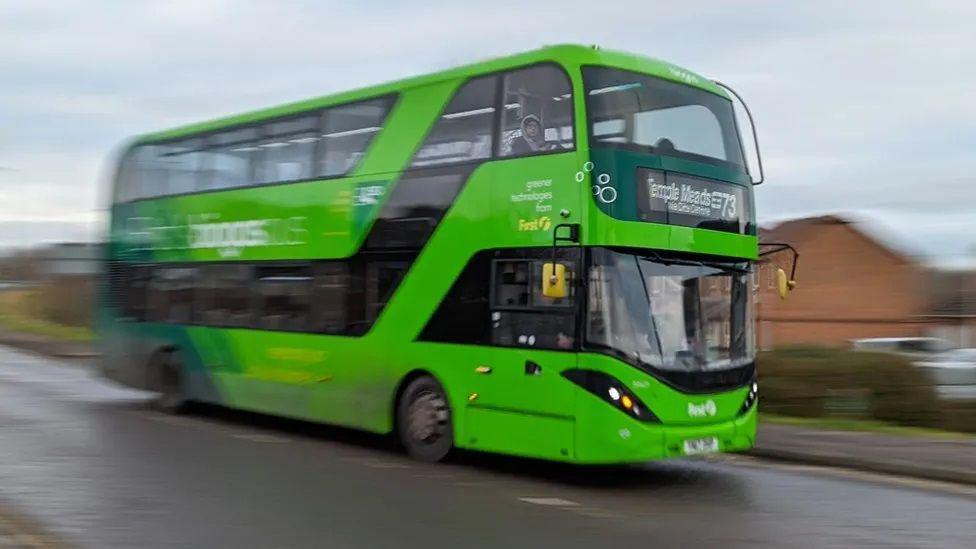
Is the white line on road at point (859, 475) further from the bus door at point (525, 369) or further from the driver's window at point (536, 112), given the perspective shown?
the driver's window at point (536, 112)

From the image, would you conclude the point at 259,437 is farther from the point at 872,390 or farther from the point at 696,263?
the point at 872,390

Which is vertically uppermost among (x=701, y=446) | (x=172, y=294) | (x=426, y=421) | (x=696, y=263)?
(x=696, y=263)

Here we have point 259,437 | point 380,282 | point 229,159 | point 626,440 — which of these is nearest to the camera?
point 626,440

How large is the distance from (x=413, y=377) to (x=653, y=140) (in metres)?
3.58

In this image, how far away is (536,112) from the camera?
31.7 ft

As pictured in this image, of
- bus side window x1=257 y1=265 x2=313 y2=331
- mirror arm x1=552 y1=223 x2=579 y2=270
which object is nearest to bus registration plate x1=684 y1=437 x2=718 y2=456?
mirror arm x1=552 y1=223 x2=579 y2=270

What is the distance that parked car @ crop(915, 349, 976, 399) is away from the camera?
49.2 feet

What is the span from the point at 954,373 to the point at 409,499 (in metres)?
14.4

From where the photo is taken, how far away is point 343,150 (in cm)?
1182

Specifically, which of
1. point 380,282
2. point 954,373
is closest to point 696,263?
point 380,282

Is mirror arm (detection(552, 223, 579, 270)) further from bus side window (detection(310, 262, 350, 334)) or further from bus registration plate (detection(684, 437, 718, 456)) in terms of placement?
bus side window (detection(310, 262, 350, 334))

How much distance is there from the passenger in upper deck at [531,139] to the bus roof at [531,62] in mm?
575

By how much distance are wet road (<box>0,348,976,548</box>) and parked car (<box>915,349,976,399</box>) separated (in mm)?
5198

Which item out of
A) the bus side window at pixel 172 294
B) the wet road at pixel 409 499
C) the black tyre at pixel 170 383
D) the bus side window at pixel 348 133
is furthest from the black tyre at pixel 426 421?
the black tyre at pixel 170 383
